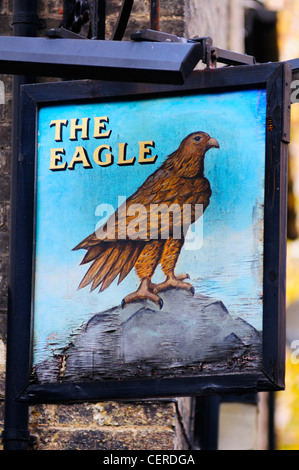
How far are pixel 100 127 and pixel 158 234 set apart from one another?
0.61m

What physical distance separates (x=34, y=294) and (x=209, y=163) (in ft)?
3.38

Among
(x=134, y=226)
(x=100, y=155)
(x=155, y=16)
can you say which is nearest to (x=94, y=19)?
(x=155, y=16)

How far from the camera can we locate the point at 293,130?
47.2 feet

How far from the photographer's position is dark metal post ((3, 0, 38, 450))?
480cm

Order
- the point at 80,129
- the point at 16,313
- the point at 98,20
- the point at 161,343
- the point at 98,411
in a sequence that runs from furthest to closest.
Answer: the point at 98,411
the point at 98,20
the point at 80,129
the point at 16,313
the point at 161,343

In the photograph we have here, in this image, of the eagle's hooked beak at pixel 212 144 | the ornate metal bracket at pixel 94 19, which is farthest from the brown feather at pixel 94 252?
the ornate metal bracket at pixel 94 19

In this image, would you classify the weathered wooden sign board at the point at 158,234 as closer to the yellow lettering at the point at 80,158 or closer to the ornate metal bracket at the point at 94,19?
the yellow lettering at the point at 80,158

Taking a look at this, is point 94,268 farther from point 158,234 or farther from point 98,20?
point 98,20

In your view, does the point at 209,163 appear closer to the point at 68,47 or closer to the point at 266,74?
the point at 266,74

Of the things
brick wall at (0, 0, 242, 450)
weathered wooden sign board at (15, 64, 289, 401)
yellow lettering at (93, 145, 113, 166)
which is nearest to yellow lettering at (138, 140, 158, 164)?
weathered wooden sign board at (15, 64, 289, 401)

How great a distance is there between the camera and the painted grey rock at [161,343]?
14.6ft

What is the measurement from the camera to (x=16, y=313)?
4.85m

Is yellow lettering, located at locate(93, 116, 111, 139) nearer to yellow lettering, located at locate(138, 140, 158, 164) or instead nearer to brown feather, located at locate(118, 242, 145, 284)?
yellow lettering, located at locate(138, 140, 158, 164)

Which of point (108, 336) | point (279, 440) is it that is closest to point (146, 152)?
point (108, 336)
